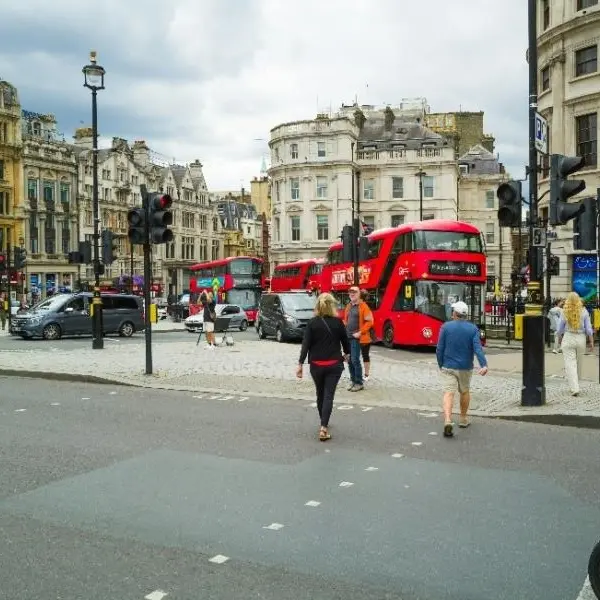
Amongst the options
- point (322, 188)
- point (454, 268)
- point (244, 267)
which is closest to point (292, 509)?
point (454, 268)

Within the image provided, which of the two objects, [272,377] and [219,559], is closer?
[219,559]

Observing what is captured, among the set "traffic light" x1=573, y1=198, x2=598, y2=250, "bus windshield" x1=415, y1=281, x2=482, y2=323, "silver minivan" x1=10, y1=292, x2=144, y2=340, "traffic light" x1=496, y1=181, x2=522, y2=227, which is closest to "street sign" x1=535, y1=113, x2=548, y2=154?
"traffic light" x1=496, y1=181, x2=522, y2=227

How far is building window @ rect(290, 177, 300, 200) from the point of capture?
227 feet

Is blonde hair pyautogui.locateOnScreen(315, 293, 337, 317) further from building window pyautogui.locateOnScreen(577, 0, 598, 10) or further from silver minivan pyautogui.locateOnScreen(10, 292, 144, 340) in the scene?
building window pyautogui.locateOnScreen(577, 0, 598, 10)

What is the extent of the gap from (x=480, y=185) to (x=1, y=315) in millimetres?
54982

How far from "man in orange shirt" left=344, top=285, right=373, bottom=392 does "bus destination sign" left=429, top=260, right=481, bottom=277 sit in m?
10.6

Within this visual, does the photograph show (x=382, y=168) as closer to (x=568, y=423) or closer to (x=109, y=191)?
(x=109, y=191)

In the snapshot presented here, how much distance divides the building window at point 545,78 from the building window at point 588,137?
2946 millimetres

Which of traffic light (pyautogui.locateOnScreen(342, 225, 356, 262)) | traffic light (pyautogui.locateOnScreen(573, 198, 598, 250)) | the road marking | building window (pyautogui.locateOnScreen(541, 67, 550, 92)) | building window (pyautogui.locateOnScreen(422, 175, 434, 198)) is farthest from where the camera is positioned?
building window (pyautogui.locateOnScreen(422, 175, 434, 198))

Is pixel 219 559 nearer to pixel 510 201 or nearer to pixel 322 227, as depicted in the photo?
pixel 510 201

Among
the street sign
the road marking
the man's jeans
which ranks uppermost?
the street sign

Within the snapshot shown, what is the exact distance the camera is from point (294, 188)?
6919 centimetres

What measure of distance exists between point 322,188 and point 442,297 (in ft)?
149

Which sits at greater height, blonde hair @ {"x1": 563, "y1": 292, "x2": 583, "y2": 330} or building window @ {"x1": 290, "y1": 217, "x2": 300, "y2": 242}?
building window @ {"x1": 290, "y1": 217, "x2": 300, "y2": 242}
